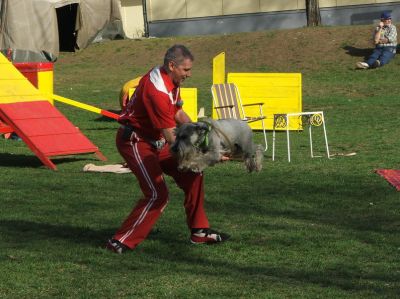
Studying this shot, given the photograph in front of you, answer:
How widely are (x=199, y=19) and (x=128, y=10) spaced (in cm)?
271

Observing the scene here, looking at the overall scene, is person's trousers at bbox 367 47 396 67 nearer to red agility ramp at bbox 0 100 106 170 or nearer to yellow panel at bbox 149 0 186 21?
yellow panel at bbox 149 0 186 21

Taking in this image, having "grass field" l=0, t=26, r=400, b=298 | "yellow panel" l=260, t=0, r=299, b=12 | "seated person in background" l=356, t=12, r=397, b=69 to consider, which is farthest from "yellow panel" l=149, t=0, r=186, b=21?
"grass field" l=0, t=26, r=400, b=298

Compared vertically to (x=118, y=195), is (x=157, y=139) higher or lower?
higher

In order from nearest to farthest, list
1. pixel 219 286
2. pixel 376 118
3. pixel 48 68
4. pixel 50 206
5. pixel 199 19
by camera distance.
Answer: pixel 219 286
pixel 50 206
pixel 48 68
pixel 376 118
pixel 199 19

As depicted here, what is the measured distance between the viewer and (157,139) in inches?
331

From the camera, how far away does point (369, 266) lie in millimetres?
7988

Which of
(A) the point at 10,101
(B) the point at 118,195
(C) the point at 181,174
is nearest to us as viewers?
(C) the point at 181,174

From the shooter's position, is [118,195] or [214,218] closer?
[214,218]

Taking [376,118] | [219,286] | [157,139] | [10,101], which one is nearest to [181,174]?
[157,139]

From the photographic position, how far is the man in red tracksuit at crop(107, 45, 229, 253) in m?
8.08

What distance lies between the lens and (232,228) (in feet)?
31.8

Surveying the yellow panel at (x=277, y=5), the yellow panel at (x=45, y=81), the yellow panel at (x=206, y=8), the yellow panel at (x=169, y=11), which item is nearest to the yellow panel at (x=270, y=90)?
the yellow panel at (x=45, y=81)

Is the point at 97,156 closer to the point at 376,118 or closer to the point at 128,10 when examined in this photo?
the point at 376,118

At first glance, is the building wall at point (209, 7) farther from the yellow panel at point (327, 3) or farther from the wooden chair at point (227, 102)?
the wooden chair at point (227, 102)
